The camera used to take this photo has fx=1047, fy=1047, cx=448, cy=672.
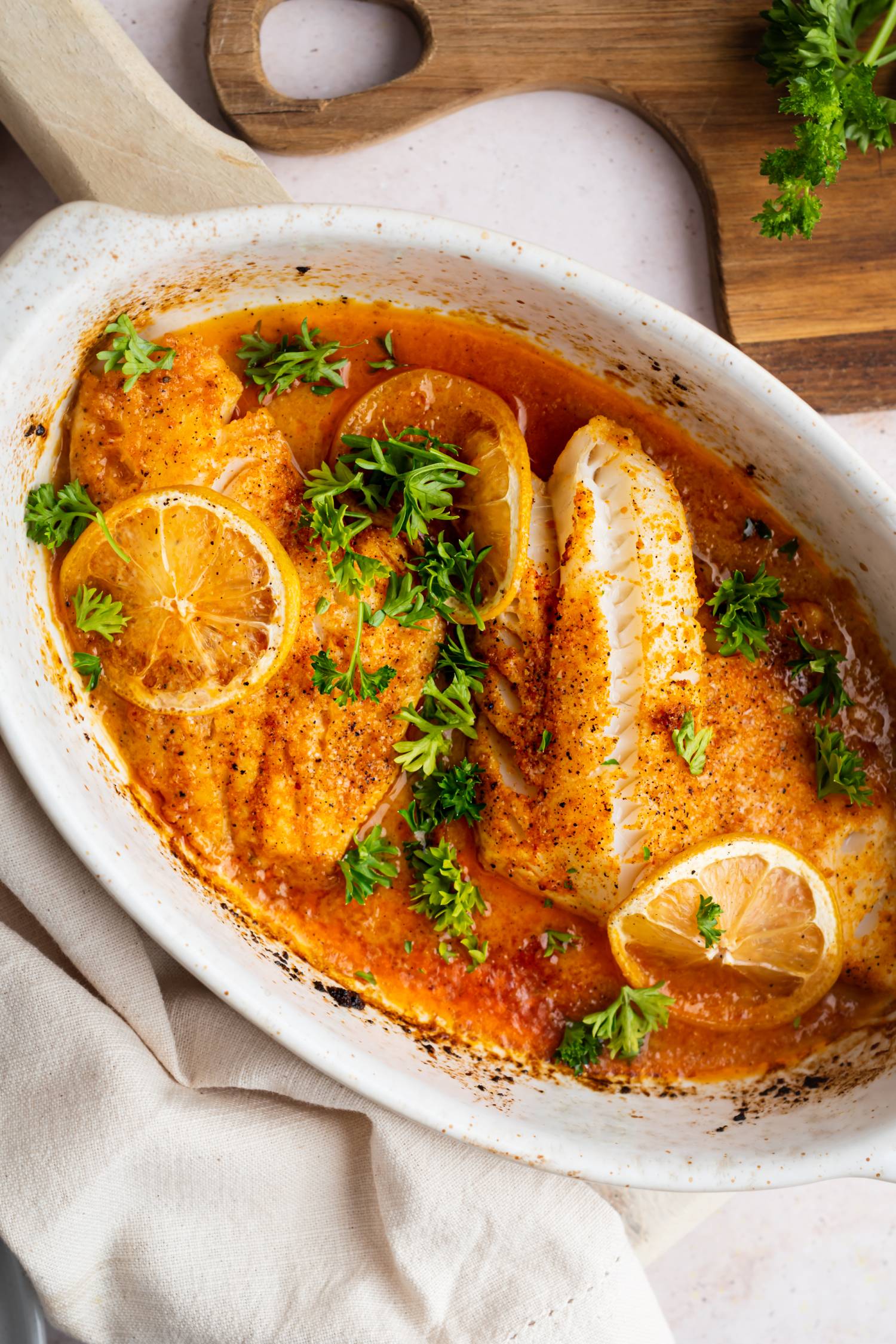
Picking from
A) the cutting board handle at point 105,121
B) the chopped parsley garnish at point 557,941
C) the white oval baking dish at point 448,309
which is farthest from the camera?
the chopped parsley garnish at point 557,941

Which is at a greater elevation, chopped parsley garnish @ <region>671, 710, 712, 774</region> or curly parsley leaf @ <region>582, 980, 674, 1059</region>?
chopped parsley garnish @ <region>671, 710, 712, 774</region>

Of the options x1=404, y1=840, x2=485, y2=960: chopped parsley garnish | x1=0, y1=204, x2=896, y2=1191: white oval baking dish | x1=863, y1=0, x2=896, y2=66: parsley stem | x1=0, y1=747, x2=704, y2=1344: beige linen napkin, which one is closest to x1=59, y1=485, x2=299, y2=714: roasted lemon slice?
x1=0, y1=204, x2=896, y2=1191: white oval baking dish

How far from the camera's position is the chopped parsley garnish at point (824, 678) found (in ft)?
9.19

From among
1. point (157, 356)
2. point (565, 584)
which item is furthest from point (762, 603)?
point (157, 356)

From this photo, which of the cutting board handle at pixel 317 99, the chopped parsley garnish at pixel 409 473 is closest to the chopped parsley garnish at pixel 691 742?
the chopped parsley garnish at pixel 409 473

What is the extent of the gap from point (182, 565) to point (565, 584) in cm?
97

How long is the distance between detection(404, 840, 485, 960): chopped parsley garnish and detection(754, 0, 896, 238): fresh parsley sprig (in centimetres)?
190

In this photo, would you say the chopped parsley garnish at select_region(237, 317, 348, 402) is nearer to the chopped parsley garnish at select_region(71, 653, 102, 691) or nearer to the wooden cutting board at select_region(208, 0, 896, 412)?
the wooden cutting board at select_region(208, 0, 896, 412)

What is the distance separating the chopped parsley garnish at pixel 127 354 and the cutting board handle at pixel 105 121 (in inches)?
12.5

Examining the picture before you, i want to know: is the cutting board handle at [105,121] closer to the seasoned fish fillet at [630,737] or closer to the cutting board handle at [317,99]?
the cutting board handle at [317,99]

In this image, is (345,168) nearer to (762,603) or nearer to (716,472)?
(716,472)

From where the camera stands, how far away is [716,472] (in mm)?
2818

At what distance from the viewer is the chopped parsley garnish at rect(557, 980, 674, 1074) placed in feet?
9.10

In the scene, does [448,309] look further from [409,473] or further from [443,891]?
[443,891]
